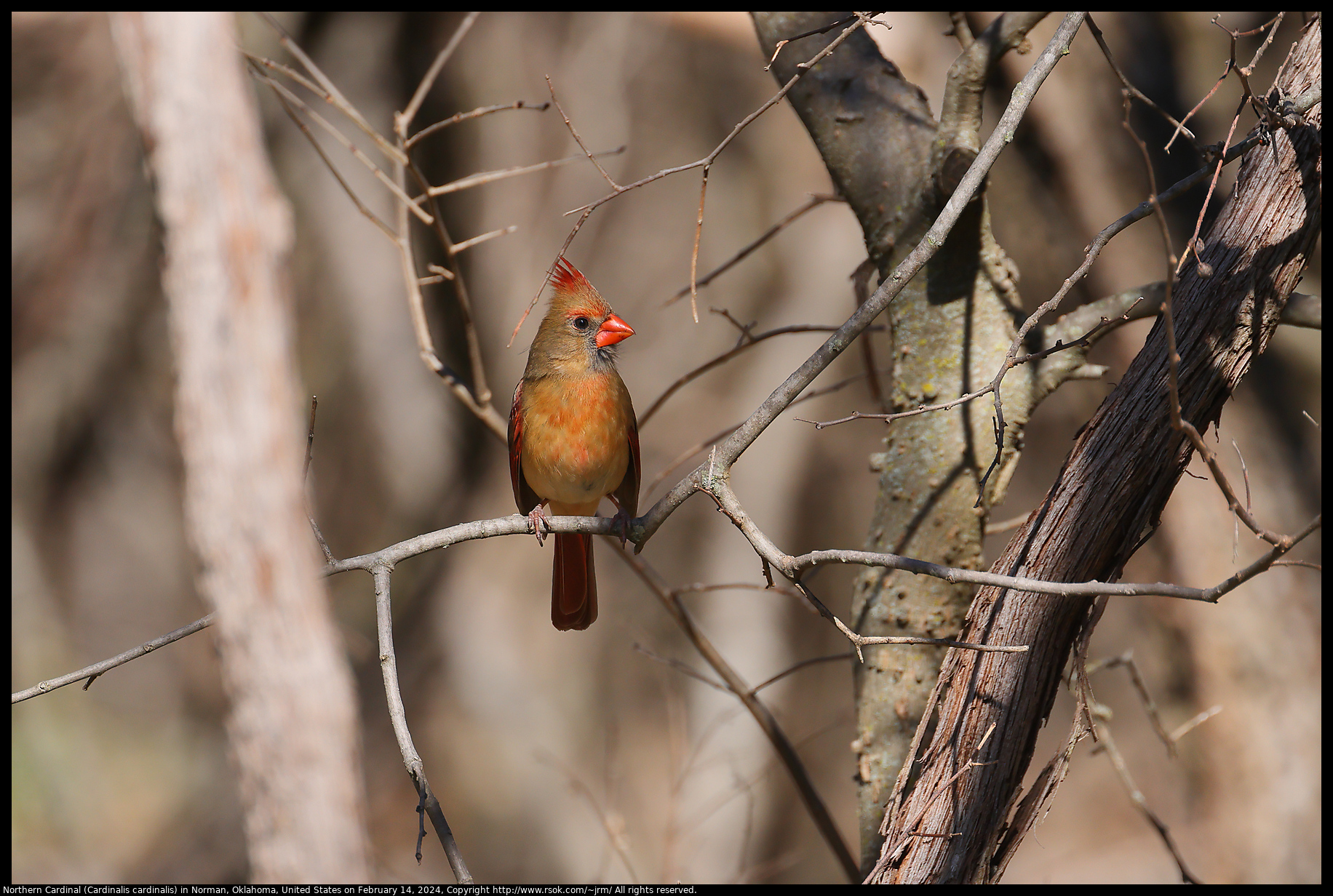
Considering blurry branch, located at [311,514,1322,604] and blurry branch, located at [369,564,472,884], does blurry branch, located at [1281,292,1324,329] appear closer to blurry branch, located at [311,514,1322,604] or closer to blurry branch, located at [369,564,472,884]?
blurry branch, located at [311,514,1322,604]

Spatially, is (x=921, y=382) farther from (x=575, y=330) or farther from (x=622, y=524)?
(x=575, y=330)

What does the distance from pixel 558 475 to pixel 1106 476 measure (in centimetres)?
201

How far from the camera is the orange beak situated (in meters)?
3.61

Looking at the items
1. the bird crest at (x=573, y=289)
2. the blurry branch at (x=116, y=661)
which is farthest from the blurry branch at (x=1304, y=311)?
the blurry branch at (x=116, y=661)

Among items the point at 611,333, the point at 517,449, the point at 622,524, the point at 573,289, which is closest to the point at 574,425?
the point at 517,449

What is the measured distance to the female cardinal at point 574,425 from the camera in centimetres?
351

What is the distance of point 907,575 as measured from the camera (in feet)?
8.57

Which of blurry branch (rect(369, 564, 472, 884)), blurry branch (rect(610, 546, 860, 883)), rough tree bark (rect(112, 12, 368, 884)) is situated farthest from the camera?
blurry branch (rect(610, 546, 860, 883))

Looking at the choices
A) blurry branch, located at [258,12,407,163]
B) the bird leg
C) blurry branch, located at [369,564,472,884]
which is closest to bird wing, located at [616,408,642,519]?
the bird leg

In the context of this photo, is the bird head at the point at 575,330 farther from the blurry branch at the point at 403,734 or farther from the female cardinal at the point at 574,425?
the blurry branch at the point at 403,734

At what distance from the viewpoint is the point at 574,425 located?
350 centimetres

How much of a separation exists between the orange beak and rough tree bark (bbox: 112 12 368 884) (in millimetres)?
1534

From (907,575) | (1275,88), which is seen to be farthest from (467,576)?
(1275,88)

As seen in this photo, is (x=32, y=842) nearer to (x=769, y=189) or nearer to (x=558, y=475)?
(x=558, y=475)
